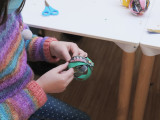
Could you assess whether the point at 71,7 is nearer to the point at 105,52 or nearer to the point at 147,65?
the point at 147,65

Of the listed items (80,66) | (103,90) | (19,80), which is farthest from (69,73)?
(103,90)

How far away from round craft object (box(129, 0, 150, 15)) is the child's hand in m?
0.27

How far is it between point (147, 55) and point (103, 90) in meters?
0.68

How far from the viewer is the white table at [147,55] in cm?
73

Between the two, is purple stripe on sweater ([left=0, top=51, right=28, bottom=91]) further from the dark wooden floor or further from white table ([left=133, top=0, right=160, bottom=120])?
the dark wooden floor

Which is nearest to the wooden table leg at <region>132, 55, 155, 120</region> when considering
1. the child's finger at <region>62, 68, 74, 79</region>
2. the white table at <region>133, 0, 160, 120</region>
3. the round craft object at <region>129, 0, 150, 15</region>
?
the white table at <region>133, 0, 160, 120</region>

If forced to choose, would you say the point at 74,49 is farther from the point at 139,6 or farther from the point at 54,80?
the point at 139,6

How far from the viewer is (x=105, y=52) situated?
1694mm

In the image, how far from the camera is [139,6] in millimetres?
832

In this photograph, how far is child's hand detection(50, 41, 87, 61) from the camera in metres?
0.81

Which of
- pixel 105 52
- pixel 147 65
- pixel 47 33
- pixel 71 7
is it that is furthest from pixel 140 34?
pixel 47 33

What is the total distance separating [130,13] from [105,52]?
0.82 m

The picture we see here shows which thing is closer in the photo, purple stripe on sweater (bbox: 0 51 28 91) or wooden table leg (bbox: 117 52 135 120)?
purple stripe on sweater (bbox: 0 51 28 91)

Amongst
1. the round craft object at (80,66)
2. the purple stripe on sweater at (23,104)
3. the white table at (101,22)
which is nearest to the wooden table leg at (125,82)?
the white table at (101,22)
